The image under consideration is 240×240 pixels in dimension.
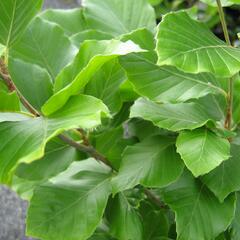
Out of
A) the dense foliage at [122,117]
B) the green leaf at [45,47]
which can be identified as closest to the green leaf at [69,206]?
the dense foliage at [122,117]

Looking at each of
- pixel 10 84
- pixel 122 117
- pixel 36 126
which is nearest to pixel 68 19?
pixel 122 117

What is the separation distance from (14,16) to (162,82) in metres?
0.28

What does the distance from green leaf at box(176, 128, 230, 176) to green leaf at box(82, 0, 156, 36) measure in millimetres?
348

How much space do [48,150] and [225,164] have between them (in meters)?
0.35

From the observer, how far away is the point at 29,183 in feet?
3.91

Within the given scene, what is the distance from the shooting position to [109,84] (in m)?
0.98

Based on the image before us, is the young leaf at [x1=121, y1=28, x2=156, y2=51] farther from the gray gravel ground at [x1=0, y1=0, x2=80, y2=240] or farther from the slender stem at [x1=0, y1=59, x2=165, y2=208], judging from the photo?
the gray gravel ground at [x1=0, y1=0, x2=80, y2=240]

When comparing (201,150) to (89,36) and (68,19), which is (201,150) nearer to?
(89,36)

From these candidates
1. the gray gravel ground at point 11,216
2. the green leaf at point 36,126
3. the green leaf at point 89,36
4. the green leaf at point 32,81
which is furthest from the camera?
the gray gravel ground at point 11,216

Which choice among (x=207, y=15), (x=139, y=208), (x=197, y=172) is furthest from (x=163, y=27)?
(x=207, y=15)

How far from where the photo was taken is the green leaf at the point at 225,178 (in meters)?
0.95

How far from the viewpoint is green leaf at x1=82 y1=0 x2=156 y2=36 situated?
1143 millimetres

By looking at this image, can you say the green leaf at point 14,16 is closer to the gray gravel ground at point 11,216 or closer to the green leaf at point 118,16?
the green leaf at point 118,16

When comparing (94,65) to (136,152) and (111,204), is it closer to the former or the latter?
(136,152)
